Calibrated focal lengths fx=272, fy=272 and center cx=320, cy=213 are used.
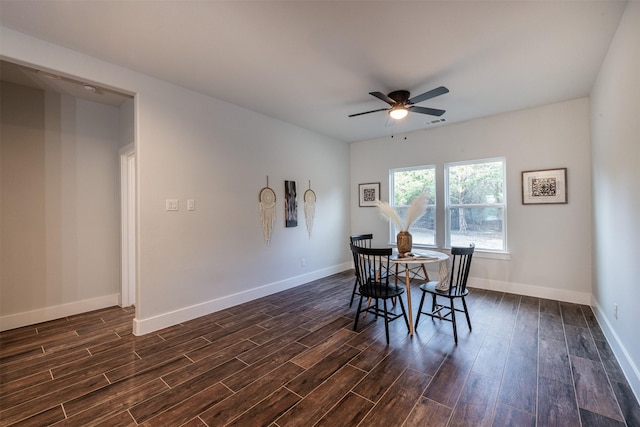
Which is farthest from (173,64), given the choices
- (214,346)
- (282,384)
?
(282,384)

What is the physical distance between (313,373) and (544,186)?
153 inches

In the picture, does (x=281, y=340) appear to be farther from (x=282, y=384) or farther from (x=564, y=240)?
(x=564, y=240)

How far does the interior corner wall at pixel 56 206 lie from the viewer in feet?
9.78

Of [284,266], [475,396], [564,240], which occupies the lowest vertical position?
[475,396]

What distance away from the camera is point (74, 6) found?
6.17 feet

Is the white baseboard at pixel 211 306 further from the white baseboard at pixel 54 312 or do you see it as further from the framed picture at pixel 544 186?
the framed picture at pixel 544 186

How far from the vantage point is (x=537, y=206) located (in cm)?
381

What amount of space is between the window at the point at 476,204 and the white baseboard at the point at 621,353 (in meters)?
1.45

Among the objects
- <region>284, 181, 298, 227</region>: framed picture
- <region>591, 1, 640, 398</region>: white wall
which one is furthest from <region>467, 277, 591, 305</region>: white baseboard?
<region>284, 181, 298, 227</region>: framed picture

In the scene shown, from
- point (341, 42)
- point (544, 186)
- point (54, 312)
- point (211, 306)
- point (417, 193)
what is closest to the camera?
point (341, 42)

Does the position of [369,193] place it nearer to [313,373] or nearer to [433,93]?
[433,93]

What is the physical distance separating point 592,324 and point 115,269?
5.74m

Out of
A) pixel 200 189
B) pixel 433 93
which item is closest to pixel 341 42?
pixel 433 93

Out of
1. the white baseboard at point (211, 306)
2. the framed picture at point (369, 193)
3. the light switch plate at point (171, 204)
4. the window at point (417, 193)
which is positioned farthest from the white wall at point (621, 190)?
the light switch plate at point (171, 204)
